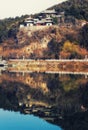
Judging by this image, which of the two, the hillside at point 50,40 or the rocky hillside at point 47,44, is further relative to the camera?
the hillside at point 50,40

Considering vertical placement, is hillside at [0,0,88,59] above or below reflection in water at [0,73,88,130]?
above

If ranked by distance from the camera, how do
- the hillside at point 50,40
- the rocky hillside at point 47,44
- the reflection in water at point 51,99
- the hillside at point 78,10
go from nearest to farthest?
the reflection in water at point 51,99 < the rocky hillside at point 47,44 < the hillside at point 50,40 < the hillside at point 78,10

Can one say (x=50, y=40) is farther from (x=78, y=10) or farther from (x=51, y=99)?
(x=51, y=99)

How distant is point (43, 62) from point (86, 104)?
61.3m

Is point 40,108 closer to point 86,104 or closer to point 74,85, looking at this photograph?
point 86,104

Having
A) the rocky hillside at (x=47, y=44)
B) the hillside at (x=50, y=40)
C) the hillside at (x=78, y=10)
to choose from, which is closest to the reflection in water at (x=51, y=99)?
the rocky hillside at (x=47, y=44)

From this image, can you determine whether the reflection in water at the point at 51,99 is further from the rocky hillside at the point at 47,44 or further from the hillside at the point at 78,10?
the hillside at the point at 78,10

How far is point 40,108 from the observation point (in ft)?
141

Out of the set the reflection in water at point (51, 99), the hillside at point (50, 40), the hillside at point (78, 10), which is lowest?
the reflection in water at point (51, 99)

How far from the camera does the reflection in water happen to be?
→ 36594 mm

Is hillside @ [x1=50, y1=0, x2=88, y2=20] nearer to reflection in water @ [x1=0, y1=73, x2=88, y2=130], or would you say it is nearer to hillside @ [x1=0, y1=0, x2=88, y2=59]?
hillside @ [x1=0, y1=0, x2=88, y2=59]

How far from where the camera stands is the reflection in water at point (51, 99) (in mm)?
36594

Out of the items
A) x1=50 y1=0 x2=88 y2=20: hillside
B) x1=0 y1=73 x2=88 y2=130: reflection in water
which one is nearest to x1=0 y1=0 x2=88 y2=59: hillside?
x1=50 y1=0 x2=88 y2=20: hillside

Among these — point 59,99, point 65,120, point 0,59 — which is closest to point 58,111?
point 65,120
